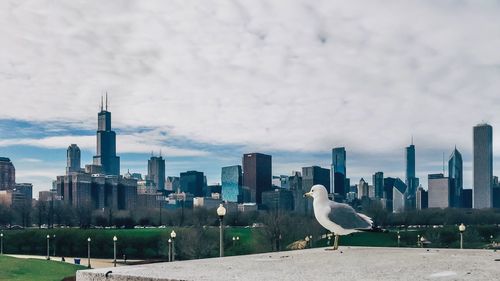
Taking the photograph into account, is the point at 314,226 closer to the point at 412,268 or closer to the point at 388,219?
the point at 388,219

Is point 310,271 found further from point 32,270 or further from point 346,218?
point 32,270

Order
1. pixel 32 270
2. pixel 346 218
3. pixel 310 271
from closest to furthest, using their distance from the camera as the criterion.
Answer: pixel 310 271, pixel 346 218, pixel 32 270

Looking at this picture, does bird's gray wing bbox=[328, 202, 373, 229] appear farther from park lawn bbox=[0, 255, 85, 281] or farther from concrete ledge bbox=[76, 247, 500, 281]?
park lawn bbox=[0, 255, 85, 281]

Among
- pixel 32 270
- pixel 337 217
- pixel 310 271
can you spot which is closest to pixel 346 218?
pixel 337 217

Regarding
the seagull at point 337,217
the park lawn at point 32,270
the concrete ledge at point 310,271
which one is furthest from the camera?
the park lawn at point 32,270

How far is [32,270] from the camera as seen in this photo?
5497cm

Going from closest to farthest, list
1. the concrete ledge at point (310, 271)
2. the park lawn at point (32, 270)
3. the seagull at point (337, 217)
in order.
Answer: the concrete ledge at point (310, 271) → the seagull at point (337, 217) → the park lawn at point (32, 270)

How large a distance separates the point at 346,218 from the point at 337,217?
205 mm

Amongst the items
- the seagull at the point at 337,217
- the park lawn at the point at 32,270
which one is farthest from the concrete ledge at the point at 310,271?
the park lawn at the point at 32,270

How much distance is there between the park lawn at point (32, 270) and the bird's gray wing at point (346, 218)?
139ft

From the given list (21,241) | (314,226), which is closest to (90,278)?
(314,226)

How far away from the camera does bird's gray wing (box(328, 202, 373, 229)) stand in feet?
42.3

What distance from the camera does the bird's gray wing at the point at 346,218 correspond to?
508 inches

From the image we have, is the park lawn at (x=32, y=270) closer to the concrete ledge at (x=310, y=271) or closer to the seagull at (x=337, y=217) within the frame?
the seagull at (x=337, y=217)
